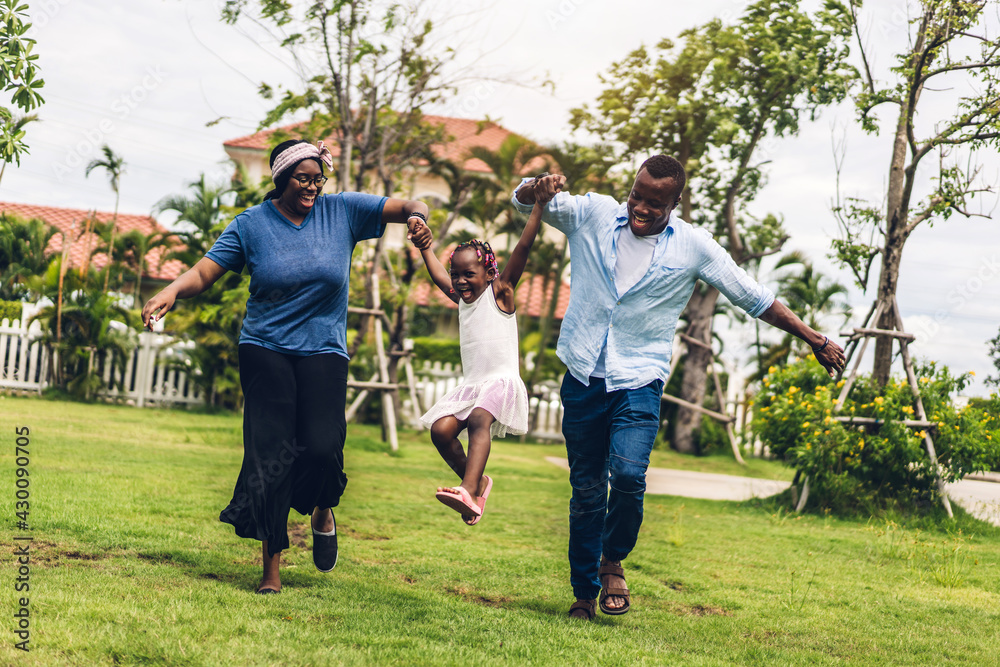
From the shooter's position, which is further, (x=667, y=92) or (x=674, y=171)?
(x=667, y=92)

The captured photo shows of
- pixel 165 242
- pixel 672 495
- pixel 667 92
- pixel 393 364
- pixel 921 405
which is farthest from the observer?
pixel 165 242

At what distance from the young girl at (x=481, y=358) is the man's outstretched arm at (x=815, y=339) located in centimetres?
125

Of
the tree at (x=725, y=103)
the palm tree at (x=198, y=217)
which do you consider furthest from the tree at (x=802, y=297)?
the palm tree at (x=198, y=217)

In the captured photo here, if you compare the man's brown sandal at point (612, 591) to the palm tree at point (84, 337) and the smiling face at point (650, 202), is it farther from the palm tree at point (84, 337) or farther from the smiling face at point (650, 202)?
the palm tree at point (84, 337)

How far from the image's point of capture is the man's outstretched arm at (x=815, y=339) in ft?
13.9

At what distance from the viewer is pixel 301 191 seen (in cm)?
443

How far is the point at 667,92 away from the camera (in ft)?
50.4

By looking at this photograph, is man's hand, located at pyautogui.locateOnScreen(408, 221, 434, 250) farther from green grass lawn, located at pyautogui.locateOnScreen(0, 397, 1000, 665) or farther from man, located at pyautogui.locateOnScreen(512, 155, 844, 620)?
green grass lawn, located at pyautogui.locateOnScreen(0, 397, 1000, 665)

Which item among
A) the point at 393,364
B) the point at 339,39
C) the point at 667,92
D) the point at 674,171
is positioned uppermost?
the point at 667,92

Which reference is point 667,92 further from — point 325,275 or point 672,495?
point 325,275

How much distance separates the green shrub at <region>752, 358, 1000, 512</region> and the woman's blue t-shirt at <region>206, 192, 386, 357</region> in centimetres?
602

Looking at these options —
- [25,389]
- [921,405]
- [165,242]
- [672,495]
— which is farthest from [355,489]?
[165,242]

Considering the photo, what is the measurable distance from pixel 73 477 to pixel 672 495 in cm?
620

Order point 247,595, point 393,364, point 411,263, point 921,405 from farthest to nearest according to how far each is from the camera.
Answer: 1. point 411,263
2. point 393,364
3. point 921,405
4. point 247,595
